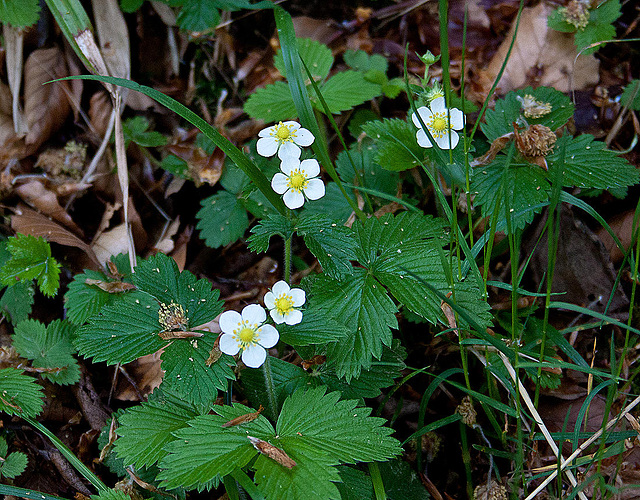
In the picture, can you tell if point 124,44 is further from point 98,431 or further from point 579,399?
point 579,399

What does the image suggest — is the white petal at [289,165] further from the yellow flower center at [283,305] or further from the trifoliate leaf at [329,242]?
the yellow flower center at [283,305]

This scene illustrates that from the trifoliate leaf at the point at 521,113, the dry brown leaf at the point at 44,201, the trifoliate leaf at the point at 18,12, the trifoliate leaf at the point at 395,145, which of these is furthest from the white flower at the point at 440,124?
the trifoliate leaf at the point at 18,12

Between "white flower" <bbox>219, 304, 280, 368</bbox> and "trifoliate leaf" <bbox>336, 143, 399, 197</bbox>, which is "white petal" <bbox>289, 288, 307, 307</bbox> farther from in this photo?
"trifoliate leaf" <bbox>336, 143, 399, 197</bbox>

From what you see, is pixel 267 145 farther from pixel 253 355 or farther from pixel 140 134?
pixel 140 134

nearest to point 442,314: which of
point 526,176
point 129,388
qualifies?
point 526,176

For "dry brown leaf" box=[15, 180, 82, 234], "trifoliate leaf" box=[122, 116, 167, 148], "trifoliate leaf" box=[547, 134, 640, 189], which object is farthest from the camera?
"trifoliate leaf" box=[122, 116, 167, 148]

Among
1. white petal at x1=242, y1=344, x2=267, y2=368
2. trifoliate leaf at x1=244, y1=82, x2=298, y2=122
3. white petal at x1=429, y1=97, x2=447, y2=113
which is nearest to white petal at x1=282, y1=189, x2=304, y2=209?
white petal at x1=242, y1=344, x2=267, y2=368
